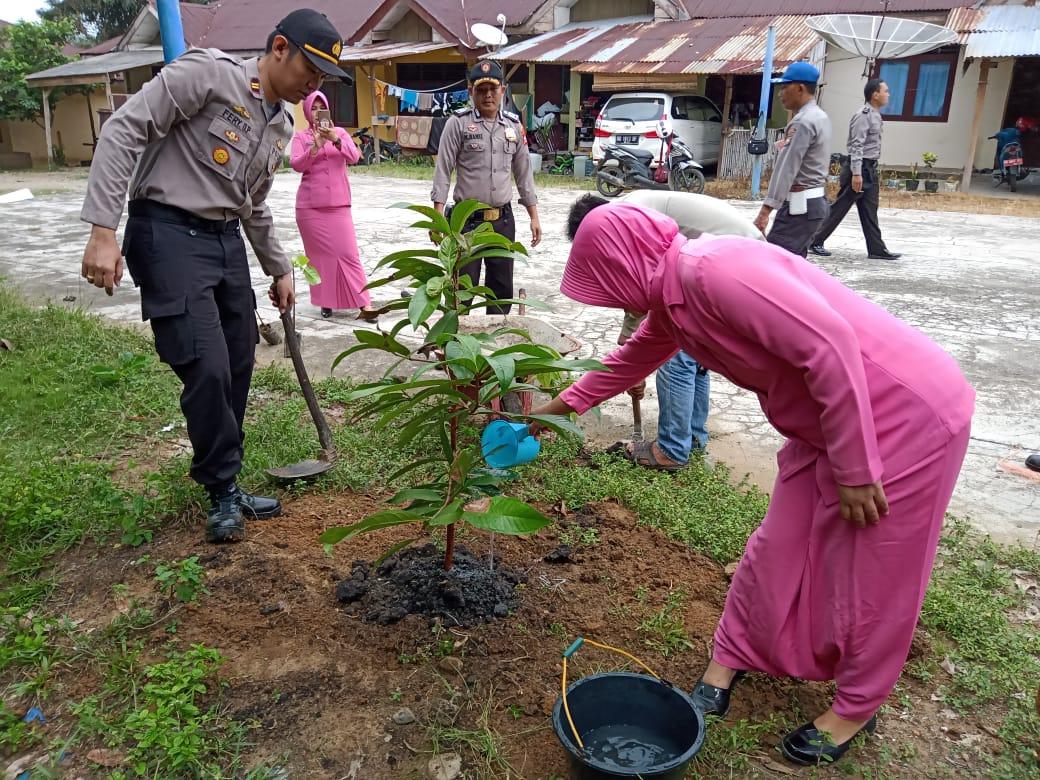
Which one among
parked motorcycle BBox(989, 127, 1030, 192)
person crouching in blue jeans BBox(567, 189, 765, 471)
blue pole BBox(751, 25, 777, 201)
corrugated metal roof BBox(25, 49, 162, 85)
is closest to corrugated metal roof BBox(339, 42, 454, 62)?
corrugated metal roof BBox(25, 49, 162, 85)

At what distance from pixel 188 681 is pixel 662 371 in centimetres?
230

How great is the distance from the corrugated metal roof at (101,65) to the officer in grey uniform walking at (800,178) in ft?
63.8

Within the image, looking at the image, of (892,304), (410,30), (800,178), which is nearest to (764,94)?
(892,304)

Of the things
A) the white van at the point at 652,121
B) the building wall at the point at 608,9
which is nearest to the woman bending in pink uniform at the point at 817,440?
the white van at the point at 652,121

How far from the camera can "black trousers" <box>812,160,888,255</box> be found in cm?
819

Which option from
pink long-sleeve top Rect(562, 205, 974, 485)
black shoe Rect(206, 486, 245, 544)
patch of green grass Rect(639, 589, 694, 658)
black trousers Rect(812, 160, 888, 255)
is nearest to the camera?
pink long-sleeve top Rect(562, 205, 974, 485)

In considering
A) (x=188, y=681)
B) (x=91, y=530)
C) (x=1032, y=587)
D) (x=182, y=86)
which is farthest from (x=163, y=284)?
(x=1032, y=587)

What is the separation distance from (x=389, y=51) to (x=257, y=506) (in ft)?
63.0

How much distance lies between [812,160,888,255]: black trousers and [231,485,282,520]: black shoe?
6.70m

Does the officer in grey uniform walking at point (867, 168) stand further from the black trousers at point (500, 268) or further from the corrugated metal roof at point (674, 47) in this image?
the corrugated metal roof at point (674, 47)

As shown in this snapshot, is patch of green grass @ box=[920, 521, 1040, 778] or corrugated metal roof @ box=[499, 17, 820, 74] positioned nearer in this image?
patch of green grass @ box=[920, 521, 1040, 778]

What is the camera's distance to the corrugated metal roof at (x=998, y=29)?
44.3 feet

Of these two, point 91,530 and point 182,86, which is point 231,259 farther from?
point 91,530

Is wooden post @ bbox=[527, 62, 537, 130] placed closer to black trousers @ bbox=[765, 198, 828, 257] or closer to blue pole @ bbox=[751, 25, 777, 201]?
blue pole @ bbox=[751, 25, 777, 201]
